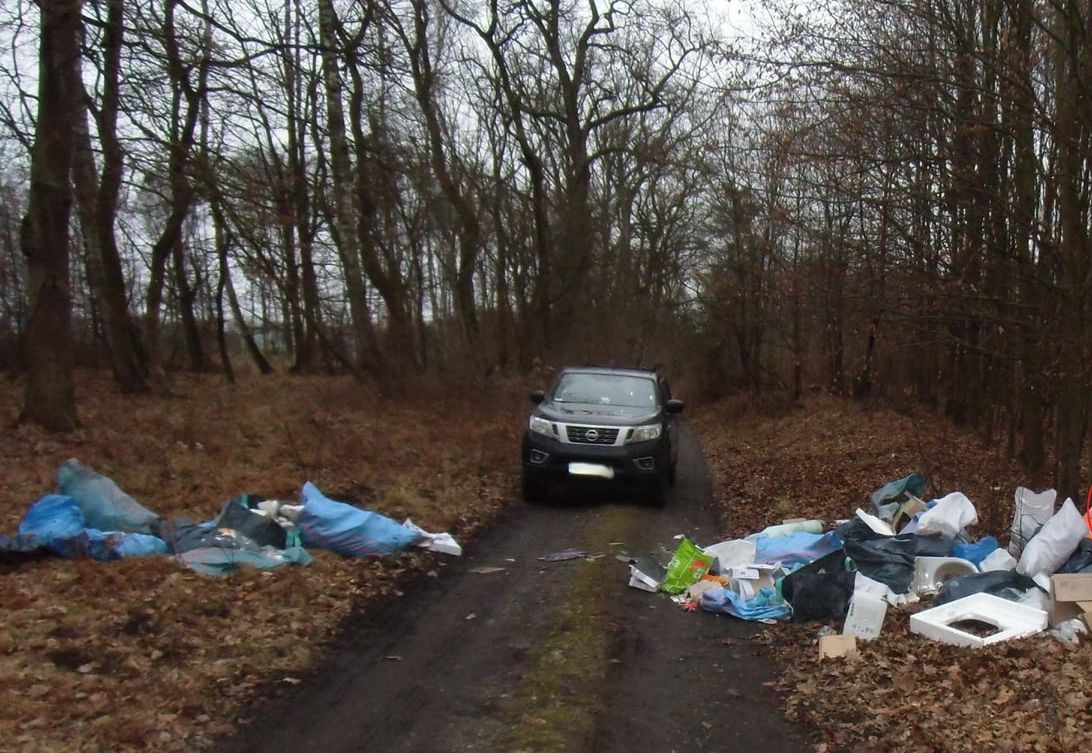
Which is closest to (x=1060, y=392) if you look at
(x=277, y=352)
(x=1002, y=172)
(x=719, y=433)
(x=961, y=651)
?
(x=1002, y=172)

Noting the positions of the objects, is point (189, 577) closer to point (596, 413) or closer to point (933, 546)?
point (933, 546)

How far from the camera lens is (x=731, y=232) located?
27906 millimetres

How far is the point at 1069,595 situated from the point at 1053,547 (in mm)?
1059

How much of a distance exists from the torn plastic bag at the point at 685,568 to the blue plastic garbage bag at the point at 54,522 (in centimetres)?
499

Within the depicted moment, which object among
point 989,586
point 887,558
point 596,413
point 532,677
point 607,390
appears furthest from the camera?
point 607,390

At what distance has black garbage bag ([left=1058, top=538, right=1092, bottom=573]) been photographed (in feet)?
22.6

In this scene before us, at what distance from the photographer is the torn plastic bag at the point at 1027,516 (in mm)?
7955

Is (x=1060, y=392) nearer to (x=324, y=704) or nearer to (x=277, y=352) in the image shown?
(x=324, y=704)

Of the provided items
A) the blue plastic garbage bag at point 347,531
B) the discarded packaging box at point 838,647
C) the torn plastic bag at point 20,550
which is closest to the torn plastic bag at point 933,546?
the discarded packaging box at point 838,647

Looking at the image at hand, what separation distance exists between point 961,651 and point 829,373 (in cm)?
2389

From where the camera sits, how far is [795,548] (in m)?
8.28

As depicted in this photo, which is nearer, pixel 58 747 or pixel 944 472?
pixel 58 747

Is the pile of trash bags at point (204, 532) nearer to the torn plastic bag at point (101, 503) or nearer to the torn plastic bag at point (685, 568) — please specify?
the torn plastic bag at point (101, 503)

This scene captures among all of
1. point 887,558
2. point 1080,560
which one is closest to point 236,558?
point 887,558
